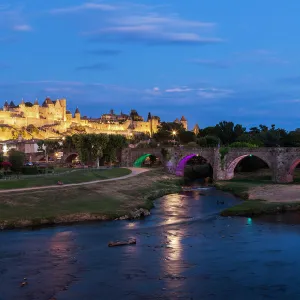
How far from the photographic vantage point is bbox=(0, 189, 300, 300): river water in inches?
1009

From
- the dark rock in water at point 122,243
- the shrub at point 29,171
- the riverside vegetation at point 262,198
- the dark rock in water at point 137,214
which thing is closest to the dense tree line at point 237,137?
the riverside vegetation at point 262,198

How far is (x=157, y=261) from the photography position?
3105cm

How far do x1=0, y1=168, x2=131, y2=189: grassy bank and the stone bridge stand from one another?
15.6 meters

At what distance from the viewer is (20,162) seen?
231ft

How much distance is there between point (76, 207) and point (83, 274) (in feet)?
64.7

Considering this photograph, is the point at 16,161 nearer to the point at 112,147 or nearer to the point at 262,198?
the point at 112,147

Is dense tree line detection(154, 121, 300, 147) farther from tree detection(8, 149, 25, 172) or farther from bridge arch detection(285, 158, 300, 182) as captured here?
tree detection(8, 149, 25, 172)

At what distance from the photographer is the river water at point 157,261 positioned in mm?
25641

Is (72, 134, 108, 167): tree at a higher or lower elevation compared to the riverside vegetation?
higher

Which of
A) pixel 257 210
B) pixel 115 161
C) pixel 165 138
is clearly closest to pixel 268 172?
pixel 115 161

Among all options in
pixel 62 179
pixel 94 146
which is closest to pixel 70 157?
pixel 94 146

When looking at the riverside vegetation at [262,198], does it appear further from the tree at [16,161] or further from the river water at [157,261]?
the tree at [16,161]

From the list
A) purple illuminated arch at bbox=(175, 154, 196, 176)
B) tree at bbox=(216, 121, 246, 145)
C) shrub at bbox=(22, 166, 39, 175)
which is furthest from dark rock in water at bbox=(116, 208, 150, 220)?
tree at bbox=(216, 121, 246, 145)

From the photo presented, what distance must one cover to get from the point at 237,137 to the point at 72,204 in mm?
93937
